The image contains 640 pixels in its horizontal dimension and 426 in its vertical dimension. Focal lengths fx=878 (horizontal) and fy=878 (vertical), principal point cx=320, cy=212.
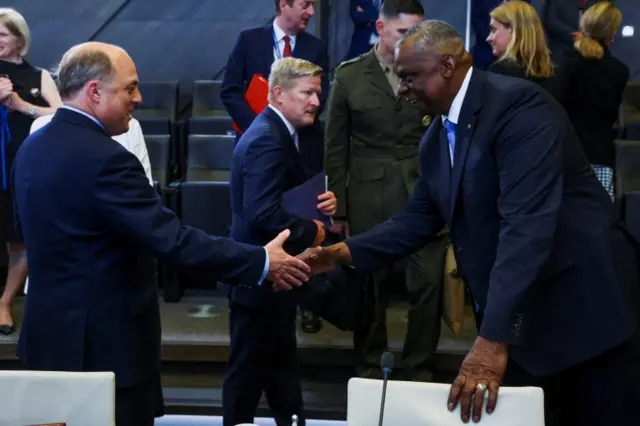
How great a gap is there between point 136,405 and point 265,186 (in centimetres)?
85

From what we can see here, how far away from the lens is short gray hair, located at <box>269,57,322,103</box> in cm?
305

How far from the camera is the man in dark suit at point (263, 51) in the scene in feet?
13.0

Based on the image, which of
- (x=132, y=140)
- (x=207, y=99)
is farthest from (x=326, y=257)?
(x=207, y=99)

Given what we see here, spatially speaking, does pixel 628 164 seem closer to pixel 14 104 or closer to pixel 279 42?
pixel 279 42

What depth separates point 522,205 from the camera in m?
1.99

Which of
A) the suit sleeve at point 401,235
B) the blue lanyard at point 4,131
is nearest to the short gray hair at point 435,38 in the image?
the suit sleeve at point 401,235

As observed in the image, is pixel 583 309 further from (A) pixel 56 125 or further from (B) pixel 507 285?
(A) pixel 56 125

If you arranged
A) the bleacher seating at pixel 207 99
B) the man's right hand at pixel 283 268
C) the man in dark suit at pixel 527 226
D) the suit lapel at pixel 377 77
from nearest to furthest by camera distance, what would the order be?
the man in dark suit at pixel 527 226 → the man's right hand at pixel 283 268 → the suit lapel at pixel 377 77 → the bleacher seating at pixel 207 99

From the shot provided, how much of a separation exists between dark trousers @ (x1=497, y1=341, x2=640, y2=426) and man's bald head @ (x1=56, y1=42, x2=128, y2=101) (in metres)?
1.44

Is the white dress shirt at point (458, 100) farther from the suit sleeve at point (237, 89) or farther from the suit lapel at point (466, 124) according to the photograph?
the suit sleeve at point (237, 89)

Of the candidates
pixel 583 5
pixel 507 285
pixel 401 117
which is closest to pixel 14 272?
pixel 401 117

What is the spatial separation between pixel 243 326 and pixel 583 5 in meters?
4.42

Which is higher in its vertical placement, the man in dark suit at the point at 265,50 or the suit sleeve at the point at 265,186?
the man in dark suit at the point at 265,50

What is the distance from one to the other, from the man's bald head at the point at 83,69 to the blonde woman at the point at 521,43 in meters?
1.87
